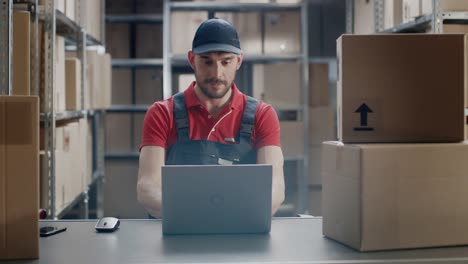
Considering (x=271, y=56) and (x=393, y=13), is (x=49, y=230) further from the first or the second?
(x=271, y=56)

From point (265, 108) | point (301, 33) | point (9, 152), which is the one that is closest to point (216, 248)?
point (9, 152)

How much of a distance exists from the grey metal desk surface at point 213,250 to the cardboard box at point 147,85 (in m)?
3.43

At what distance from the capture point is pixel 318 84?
4863 mm

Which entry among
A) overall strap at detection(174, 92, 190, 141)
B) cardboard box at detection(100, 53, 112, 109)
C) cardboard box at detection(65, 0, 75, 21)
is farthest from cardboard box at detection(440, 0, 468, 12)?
cardboard box at detection(100, 53, 112, 109)

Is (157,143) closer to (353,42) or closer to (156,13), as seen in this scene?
(353,42)

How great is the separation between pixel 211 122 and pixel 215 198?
108cm

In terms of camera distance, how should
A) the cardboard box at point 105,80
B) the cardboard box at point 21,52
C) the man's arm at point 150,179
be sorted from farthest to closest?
the cardboard box at point 105,80, the cardboard box at point 21,52, the man's arm at point 150,179

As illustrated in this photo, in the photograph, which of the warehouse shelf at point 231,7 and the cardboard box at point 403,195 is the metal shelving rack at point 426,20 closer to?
the warehouse shelf at point 231,7

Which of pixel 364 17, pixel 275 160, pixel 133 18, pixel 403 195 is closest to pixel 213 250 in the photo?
pixel 403 195

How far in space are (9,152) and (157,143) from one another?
1.15 meters

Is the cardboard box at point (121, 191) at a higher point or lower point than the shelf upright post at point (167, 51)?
lower

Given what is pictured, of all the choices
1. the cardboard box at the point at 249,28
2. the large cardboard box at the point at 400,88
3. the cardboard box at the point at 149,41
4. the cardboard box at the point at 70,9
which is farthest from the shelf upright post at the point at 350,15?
the large cardboard box at the point at 400,88

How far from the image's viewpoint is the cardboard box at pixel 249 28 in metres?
4.59

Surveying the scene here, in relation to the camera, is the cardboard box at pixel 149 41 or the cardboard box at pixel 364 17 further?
the cardboard box at pixel 149 41
